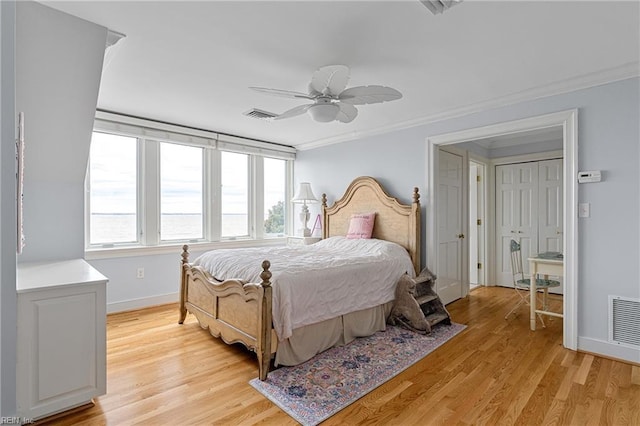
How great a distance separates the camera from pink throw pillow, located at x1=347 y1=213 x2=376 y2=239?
4352 mm

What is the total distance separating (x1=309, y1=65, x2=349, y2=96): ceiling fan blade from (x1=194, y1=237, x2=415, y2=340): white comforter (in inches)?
56.7

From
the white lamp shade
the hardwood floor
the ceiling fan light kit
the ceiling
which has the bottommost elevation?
the hardwood floor

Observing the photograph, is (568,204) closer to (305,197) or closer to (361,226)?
(361,226)

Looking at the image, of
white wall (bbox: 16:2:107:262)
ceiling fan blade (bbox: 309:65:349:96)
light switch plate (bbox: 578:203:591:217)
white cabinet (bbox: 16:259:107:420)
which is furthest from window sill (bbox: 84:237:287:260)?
light switch plate (bbox: 578:203:591:217)

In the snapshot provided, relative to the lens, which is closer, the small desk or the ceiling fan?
the ceiling fan

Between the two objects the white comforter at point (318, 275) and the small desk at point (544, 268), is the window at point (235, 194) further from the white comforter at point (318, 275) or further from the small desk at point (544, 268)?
the small desk at point (544, 268)

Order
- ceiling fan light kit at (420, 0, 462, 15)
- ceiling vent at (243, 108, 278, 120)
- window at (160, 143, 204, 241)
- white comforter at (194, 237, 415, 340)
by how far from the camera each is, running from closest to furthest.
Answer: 1. ceiling fan light kit at (420, 0, 462, 15)
2. white comforter at (194, 237, 415, 340)
3. ceiling vent at (243, 108, 278, 120)
4. window at (160, 143, 204, 241)

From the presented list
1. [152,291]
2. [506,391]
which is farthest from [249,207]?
[506,391]

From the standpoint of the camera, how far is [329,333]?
288cm

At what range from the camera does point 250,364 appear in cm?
264

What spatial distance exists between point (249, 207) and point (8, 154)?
4680mm

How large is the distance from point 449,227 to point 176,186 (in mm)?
3781

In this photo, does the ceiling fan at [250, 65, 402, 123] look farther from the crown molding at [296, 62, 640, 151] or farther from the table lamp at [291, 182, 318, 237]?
the table lamp at [291, 182, 318, 237]

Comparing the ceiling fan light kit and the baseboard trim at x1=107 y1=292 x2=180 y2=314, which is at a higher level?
the ceiling fan light kit
